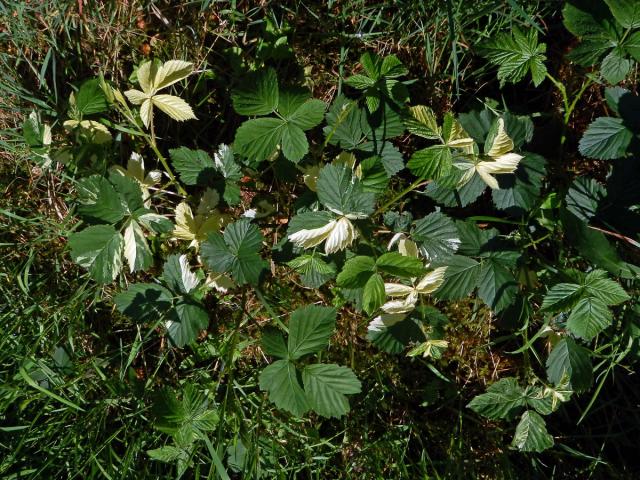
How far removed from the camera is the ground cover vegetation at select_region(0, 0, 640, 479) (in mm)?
1688

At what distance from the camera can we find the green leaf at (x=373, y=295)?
1525 millimetres

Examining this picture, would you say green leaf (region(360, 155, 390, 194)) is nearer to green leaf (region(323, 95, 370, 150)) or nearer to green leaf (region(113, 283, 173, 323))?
green leaf (region(323, 95, 370, 150))

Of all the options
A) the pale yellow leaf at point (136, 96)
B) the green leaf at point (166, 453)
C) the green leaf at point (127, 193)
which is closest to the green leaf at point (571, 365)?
the green leaf at point (166, 453)

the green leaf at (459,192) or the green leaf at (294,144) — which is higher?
the green leaf at (294,144)

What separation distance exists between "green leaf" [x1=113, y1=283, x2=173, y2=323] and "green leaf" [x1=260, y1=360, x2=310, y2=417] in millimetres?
378

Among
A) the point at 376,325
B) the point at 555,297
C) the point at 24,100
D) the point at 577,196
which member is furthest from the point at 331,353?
the point at 24,100

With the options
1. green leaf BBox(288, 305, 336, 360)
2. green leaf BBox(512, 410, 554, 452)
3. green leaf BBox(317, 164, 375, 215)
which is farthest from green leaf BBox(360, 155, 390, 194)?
green leaf BBox(512, 410, 554, 452)

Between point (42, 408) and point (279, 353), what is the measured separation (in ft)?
2.87

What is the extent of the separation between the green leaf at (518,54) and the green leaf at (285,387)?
3.34ft

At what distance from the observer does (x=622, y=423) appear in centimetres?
211

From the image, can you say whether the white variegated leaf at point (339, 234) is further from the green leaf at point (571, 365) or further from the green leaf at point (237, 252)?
the green leaf at point (571, 365)

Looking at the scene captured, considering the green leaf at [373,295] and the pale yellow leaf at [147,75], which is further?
the pale yellow leaf at [147,75]

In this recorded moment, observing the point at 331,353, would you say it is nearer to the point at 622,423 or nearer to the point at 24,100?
the point at 622,423

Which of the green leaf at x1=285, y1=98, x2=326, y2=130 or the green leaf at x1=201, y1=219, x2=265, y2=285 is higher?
the green leaf at x1=285, y1=98, x2=326, y2=130
